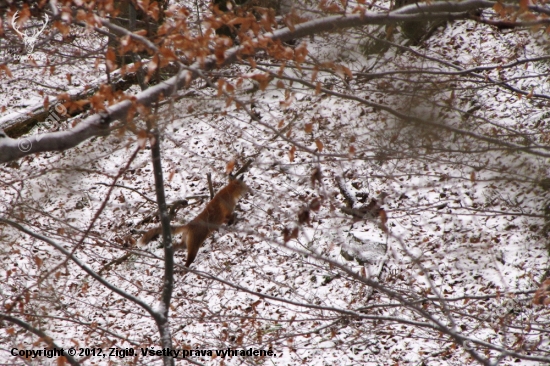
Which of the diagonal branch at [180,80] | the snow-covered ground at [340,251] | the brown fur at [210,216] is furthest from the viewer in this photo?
the brown fur at [210,216]

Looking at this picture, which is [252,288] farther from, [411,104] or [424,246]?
[411,104]

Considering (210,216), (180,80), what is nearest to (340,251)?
(210,216)

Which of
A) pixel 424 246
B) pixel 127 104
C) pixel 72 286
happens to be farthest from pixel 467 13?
pixel 72 286

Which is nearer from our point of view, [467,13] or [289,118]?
[467,13]

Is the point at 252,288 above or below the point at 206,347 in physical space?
above

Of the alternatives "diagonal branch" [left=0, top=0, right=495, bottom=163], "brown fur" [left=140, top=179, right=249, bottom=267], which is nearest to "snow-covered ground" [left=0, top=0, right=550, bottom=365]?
"brown fur" [left=140, top=179, right=249, bottom=267]

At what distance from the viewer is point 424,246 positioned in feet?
20.7

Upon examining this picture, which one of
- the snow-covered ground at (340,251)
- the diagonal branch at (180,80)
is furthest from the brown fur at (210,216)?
the diagonal branch at (180,80)

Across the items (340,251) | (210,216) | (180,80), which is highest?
(210,216)

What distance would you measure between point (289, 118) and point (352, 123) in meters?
1.06

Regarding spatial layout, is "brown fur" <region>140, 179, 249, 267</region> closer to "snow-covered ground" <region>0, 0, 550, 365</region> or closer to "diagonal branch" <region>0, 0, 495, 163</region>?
"snow-covered ground" <region>0, 0, 550, 365</region>

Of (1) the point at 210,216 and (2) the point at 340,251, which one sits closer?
(1) the point at 210,216

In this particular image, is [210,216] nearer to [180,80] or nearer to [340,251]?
[340,251]

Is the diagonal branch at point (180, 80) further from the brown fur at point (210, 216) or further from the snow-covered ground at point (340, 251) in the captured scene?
the brown fur at point (210, 216)
